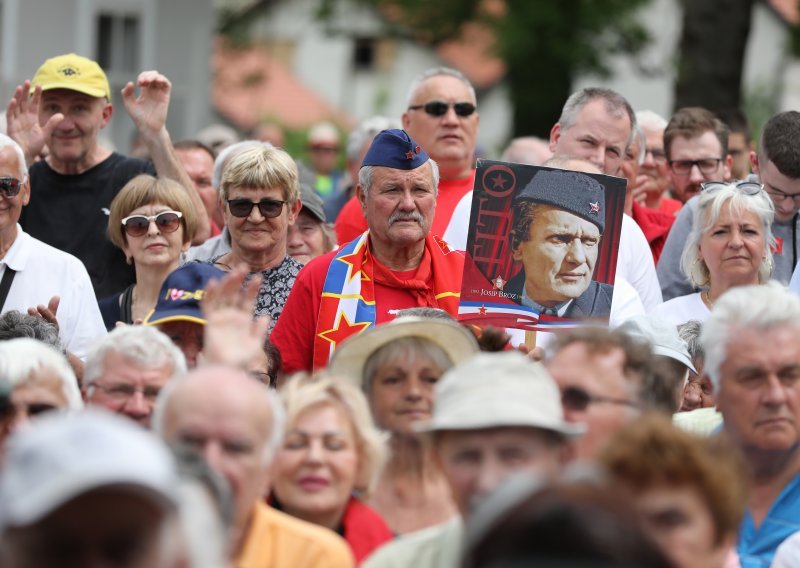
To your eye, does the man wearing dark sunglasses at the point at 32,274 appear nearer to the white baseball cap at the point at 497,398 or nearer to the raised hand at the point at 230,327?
the raised hand at the point at 230,327

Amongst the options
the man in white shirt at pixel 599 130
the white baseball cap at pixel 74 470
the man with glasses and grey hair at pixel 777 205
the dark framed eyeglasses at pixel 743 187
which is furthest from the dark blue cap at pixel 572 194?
the white baseball cap at pixel 74 470

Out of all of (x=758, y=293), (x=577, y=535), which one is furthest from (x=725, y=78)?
(x=577, y=535)

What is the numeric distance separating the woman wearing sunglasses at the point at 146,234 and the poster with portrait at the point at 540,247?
156 cm

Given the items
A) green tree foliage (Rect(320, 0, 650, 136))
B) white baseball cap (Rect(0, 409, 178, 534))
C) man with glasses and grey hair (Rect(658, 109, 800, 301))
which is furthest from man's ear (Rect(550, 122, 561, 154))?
green tree foliage (Rect(320, 0, 650, 136))

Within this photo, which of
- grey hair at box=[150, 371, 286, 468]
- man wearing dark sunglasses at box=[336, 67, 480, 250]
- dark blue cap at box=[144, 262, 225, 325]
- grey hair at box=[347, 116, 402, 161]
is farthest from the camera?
grey hair at box=[347, 116, 402, 161]

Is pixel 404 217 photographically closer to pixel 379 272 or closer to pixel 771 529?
pixel 379 272

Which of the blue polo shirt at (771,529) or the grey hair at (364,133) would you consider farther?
the grey hair at (364,133)

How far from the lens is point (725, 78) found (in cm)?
1634

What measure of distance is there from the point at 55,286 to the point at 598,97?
2.88 meters

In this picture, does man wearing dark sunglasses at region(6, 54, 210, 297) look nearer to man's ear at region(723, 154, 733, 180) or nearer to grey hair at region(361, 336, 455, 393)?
grey hair at region(361, 336, 455, 393)

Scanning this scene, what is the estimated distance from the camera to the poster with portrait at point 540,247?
256 inches

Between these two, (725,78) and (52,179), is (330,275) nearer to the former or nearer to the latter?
(52,179)

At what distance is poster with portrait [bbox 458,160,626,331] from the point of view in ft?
21.3

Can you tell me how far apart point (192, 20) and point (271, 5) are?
23888 mm
